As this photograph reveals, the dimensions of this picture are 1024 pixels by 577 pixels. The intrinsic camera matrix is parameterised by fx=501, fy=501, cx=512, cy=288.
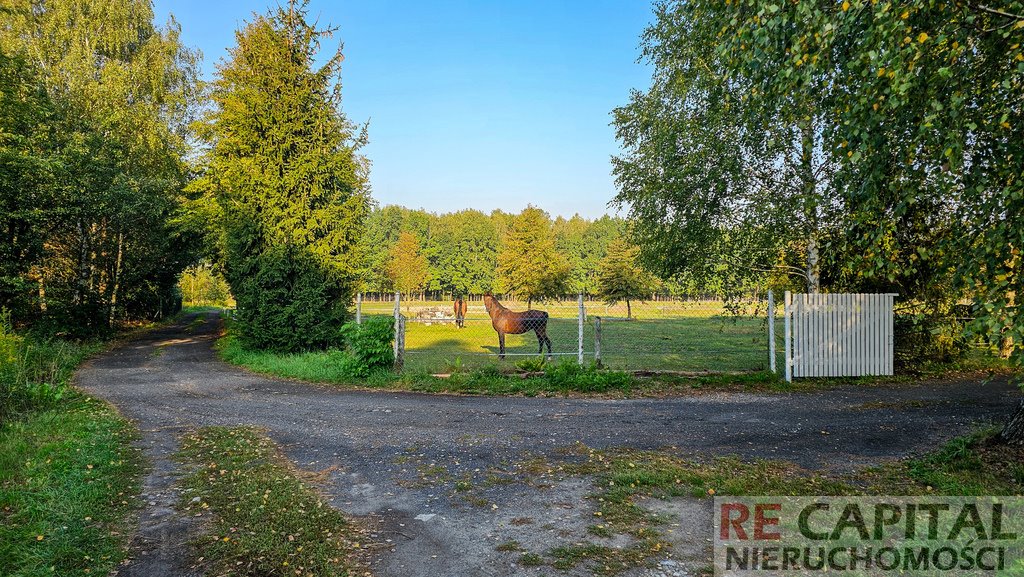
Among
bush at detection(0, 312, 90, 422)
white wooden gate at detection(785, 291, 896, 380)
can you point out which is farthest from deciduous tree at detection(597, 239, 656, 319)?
bush at detection(0, 312, 90, 422)

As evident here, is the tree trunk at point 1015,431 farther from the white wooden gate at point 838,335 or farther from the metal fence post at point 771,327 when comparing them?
the metal fence post at point 771,327

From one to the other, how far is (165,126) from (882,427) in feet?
91.6

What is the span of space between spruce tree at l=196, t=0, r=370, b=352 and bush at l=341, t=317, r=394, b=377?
3.04m

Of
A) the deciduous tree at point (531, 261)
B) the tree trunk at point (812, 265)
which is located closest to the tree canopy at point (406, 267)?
the deciduous tree at point (531, 261)

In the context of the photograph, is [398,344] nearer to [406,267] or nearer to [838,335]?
[838,335]

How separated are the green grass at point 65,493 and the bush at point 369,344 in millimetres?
4478

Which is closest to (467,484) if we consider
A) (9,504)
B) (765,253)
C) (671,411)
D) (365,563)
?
(365,563)

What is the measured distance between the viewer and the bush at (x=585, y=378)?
9945 mm

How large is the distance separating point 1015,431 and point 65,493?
9.21 m

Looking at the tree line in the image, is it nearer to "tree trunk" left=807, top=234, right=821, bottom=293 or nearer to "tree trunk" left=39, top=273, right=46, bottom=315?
"tree trunk" left=39, top=273, right=46, bottom=315

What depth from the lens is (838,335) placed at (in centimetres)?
1076

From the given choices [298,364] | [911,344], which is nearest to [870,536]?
[911,344]

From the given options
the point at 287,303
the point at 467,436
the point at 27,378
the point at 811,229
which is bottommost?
the point at 467,436

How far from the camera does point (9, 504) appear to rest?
4.21m
